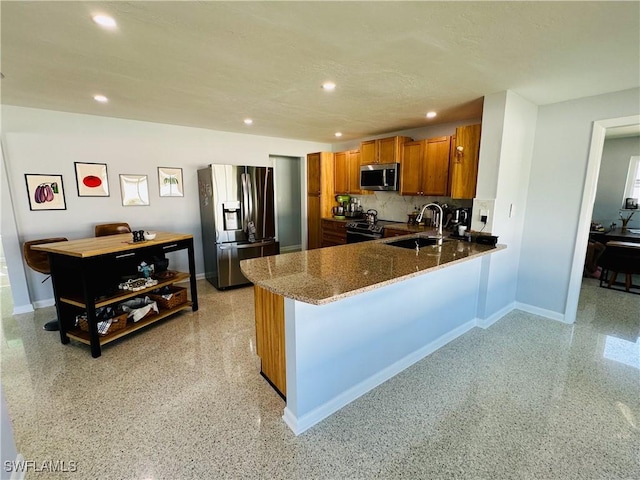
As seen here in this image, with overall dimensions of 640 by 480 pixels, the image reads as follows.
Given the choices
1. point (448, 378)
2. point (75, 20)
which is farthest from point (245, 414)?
point (75, 20)

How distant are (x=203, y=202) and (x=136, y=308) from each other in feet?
6.18

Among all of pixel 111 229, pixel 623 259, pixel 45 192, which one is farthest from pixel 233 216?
pixel 623 259

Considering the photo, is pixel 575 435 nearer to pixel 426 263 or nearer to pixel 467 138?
pixel 426 263

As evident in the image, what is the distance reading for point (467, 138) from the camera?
3139mm

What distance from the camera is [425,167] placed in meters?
4.14

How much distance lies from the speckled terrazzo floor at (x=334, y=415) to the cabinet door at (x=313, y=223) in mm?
3177

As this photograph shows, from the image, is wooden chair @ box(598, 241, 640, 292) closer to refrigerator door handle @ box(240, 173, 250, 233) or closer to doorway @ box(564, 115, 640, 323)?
doorway @ box(564, 115, 640, 323)

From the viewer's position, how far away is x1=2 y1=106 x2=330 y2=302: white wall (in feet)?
10.9

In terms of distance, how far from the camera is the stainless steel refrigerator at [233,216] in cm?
404

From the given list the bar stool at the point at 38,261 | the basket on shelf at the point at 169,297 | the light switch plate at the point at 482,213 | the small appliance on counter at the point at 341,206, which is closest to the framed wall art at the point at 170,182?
the bar stool at the point at 38,261

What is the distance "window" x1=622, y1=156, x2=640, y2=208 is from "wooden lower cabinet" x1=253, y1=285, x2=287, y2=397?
6.65 metres

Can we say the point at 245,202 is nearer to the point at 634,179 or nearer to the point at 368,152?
the point at 368,152

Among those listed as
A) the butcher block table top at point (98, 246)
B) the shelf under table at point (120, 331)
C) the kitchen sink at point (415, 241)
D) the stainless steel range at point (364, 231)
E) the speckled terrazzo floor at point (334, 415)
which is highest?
the butcher block table top at point (98, 246)

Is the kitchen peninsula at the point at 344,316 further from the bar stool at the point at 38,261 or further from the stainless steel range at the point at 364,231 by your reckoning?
the bar stool at the point at 38,261
